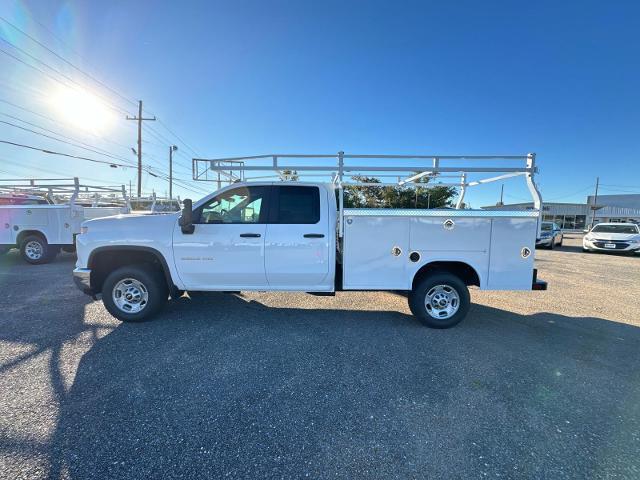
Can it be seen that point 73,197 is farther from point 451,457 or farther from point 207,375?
Result: point 451,457

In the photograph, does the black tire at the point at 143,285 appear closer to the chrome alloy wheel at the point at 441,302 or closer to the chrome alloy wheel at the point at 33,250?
the chrome alloy wheel at the point at 441,302

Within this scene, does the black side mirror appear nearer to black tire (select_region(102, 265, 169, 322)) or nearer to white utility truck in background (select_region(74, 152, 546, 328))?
white utility truck in background (select_region(74, 152, 546, 328))

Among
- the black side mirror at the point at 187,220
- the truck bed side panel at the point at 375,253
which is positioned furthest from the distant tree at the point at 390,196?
the black side mirror at the point at 187,220

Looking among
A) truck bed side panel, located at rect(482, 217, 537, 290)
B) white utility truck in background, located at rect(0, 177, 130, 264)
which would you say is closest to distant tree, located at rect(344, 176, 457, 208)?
truck bed side panel, located at rect(482, 217, 537, 290)

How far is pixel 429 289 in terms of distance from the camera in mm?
4156

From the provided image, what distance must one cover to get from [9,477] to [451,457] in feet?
9.33

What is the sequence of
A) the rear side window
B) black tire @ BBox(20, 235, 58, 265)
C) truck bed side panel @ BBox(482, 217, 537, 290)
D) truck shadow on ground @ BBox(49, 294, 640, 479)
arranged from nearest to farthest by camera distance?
truck shadow on ground @ BBox(49, 294, 640, 479) < truck bed side panel @ BBox(482, 217, 537, 290) < the rear side window < black tire @ BBox(20, 235, 58, 265)

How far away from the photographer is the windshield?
43.1 feet

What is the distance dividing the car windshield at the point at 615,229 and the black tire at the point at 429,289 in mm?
14762

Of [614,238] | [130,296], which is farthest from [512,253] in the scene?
[614,238]

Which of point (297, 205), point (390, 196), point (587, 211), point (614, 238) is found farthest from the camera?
point (587, 211)

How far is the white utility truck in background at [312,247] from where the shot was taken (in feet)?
13.3

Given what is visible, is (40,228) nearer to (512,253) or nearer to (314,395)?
(314,395)

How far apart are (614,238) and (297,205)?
15781mm
